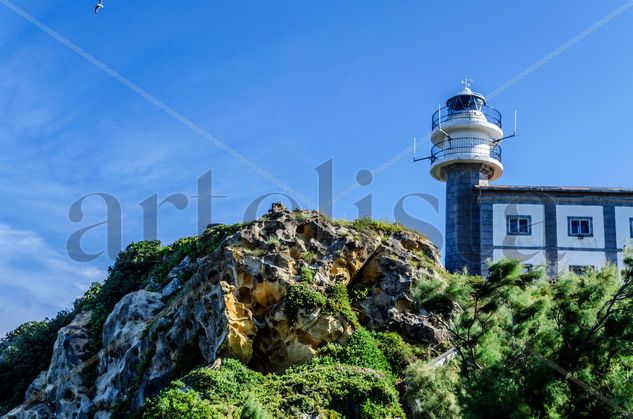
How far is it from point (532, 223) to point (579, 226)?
2.01m

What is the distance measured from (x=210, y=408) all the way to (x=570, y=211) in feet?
68.9

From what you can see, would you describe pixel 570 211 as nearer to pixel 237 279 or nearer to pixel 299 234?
pixel 299 234

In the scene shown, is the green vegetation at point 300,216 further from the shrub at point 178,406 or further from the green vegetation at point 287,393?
the shrub at point 178,406

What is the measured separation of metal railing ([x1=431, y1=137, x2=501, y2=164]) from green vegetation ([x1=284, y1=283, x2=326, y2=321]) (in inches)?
608

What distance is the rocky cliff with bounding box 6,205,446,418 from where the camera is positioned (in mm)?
22797

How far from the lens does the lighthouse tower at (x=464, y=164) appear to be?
3497cm

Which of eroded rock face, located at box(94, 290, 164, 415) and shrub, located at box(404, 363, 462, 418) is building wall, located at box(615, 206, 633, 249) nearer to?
shrub, located at box(404, 363, 462, 418)

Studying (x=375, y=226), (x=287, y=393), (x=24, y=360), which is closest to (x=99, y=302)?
(x=24, y=360)

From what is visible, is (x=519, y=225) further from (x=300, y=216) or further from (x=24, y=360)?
(x=24, y=360)

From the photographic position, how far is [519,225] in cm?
3469

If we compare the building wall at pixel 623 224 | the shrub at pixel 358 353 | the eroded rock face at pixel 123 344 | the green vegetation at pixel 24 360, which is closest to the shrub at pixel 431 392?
the shrub at pixel 358 353

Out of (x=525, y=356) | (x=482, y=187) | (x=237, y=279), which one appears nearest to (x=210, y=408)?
(x=237, y=279)

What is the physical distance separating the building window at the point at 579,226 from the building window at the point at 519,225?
175 cm

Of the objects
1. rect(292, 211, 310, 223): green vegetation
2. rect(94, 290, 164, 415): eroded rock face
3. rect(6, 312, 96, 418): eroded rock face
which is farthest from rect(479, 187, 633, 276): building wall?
rect(6, 312, 96, 418): eroded rock face
